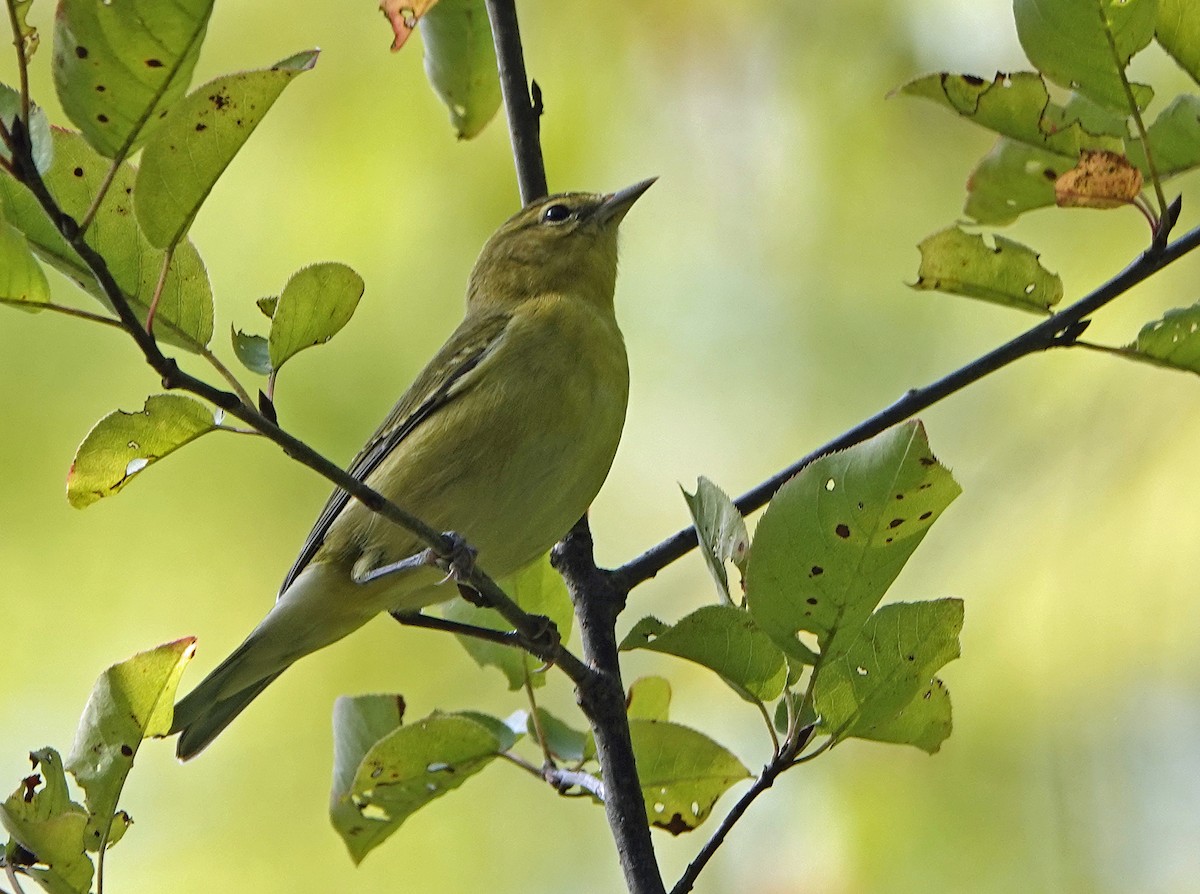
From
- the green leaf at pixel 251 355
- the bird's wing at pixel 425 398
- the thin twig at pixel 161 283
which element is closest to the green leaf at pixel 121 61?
the thin twig at pixel 161 283

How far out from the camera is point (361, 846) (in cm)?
279

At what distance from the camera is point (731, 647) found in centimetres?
221

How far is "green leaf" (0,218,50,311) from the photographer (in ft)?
5.81

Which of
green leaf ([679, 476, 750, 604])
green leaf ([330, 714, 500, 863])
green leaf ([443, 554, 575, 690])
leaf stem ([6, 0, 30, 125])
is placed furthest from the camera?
green leaf ([443, 554, 575, 690])

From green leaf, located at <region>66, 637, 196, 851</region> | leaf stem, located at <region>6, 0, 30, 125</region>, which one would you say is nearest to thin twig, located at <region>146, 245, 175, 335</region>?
leaf stem, located at <region>6, 0, 30, 125</region>

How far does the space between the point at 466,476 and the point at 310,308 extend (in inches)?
53.9

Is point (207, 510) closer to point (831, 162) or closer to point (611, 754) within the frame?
point (831, 162)

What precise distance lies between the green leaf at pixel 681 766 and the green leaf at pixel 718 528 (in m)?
0.45

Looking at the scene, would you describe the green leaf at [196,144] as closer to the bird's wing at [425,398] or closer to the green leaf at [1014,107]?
the green leaf at [1014,107]

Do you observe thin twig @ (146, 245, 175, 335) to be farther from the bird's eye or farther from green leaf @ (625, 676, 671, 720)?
the bird's eye

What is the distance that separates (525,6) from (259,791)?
3.71 meters

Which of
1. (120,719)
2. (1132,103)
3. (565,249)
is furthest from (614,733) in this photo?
(565,249)

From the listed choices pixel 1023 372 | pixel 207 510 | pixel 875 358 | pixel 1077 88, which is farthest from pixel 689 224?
pixel 1077 88

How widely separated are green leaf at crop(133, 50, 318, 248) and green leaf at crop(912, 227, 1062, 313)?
1261 mm
